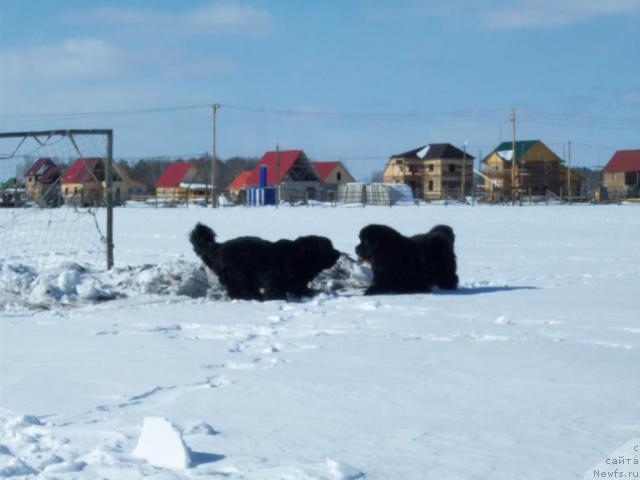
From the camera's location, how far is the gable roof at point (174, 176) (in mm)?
87500

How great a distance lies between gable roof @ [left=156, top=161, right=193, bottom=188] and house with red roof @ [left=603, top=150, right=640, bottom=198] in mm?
41649

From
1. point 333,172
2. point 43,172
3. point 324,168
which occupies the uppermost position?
point 324,168

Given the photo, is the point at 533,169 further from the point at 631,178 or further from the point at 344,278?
the point at 344,278

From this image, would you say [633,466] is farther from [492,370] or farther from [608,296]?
[608,296]

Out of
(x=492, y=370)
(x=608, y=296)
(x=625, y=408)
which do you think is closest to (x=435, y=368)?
(x=492, y=370)

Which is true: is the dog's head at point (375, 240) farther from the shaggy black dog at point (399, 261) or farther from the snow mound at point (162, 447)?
the snow mound at point (162, 447)

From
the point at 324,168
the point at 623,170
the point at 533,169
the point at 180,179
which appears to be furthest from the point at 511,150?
the point at 180,179

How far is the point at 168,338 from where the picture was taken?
7.71 meters

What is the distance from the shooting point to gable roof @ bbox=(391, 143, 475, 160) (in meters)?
85.2

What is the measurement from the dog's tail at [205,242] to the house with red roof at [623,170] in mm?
78821

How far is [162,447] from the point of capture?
4016 millimetres

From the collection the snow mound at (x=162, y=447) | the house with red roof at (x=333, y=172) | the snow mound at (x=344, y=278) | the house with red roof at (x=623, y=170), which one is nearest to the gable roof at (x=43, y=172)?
the snow mound at (x=344, y=278)

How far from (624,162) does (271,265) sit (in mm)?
82895

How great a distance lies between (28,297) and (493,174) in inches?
3044
